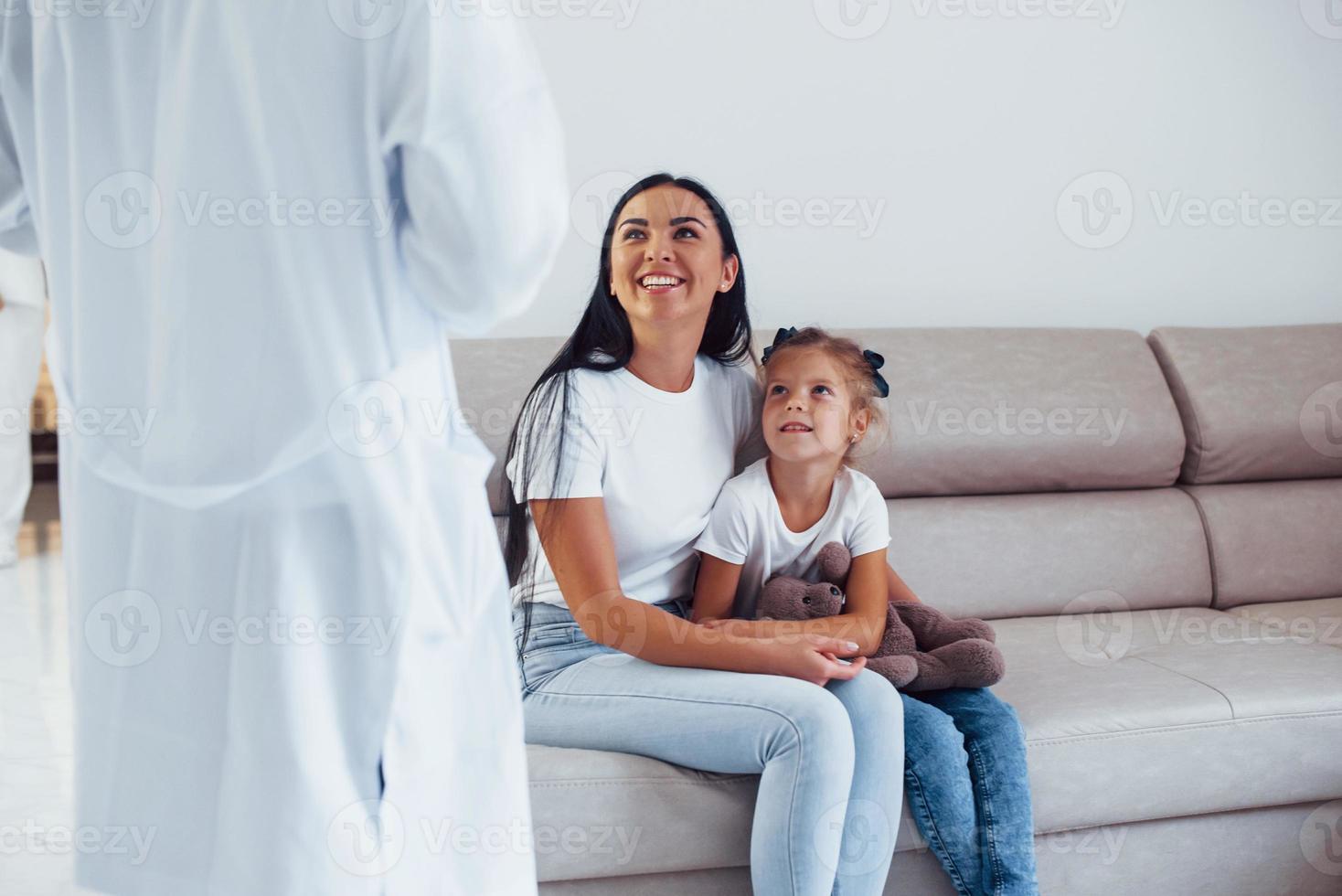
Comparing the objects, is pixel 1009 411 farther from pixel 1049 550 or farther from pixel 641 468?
pixel 641 468

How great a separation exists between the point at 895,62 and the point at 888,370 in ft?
2.51

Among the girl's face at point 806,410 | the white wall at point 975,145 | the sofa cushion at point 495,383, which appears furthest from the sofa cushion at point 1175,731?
the white wall at point 975,145

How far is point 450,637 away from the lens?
0.79 m

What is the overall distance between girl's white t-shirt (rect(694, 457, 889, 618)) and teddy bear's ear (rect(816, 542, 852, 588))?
0.9 inches

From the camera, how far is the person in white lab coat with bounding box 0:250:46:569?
3.83 m

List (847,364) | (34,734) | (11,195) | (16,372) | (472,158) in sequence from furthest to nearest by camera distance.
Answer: (16,372) → (34,734) → (847,364) → (11,195) → (472,158)

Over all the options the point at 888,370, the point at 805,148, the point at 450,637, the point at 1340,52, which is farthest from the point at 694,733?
the point at 1340,52

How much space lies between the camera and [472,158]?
70 centimetres

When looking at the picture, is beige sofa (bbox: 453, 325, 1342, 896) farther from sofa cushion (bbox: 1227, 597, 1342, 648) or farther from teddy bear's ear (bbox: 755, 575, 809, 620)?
teddy bear's ear (bbox: 755, 575, 809, 620)

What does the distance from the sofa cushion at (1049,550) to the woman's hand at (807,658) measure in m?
0.63

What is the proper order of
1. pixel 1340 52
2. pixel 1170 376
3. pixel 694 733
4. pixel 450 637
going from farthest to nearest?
pixel 1340 52 < pixel 1170 376 < pixel 694 733 < pixel 450 637

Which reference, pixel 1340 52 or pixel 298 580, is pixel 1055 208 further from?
pixel 298 580

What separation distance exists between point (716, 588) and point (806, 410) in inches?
11.3

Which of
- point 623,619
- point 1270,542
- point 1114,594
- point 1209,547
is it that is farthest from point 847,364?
point 1270,542
